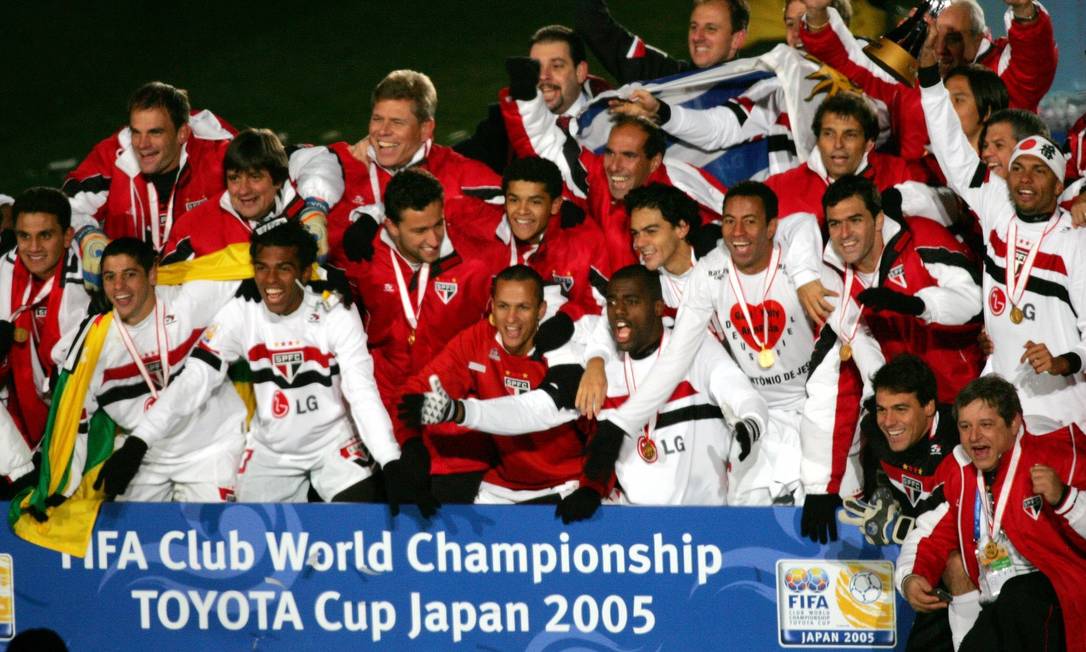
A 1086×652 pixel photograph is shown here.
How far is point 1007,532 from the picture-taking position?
4953 mm

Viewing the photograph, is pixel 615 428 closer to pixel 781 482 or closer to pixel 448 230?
pixel 781 482

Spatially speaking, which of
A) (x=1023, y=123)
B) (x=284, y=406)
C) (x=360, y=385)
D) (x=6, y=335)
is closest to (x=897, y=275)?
(x=1023, y=123)

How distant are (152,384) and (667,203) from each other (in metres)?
2.52

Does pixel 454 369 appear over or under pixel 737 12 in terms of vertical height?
under

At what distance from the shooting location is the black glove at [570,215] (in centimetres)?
683

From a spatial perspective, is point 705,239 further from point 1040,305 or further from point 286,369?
point 286,369

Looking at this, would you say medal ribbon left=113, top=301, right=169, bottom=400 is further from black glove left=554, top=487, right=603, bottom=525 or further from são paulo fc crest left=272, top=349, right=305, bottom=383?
black glove left=554, top=487, right=603, bottom=525

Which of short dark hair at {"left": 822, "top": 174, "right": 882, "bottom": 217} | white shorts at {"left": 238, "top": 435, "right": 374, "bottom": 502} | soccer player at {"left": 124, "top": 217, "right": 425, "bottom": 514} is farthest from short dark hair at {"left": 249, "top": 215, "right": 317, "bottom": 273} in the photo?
short dark hair at {"left": 822, "top": 174, "right": 882, "bottom": 217}

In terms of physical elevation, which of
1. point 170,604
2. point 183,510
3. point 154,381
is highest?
point 154,381

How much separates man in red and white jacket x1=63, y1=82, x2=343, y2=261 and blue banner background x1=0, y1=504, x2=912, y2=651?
193cm

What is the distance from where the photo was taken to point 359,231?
686 centimetres

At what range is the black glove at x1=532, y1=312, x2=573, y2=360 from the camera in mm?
6277

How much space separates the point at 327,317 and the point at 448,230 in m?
0.95

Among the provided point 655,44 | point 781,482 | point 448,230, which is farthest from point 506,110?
point 655,44
